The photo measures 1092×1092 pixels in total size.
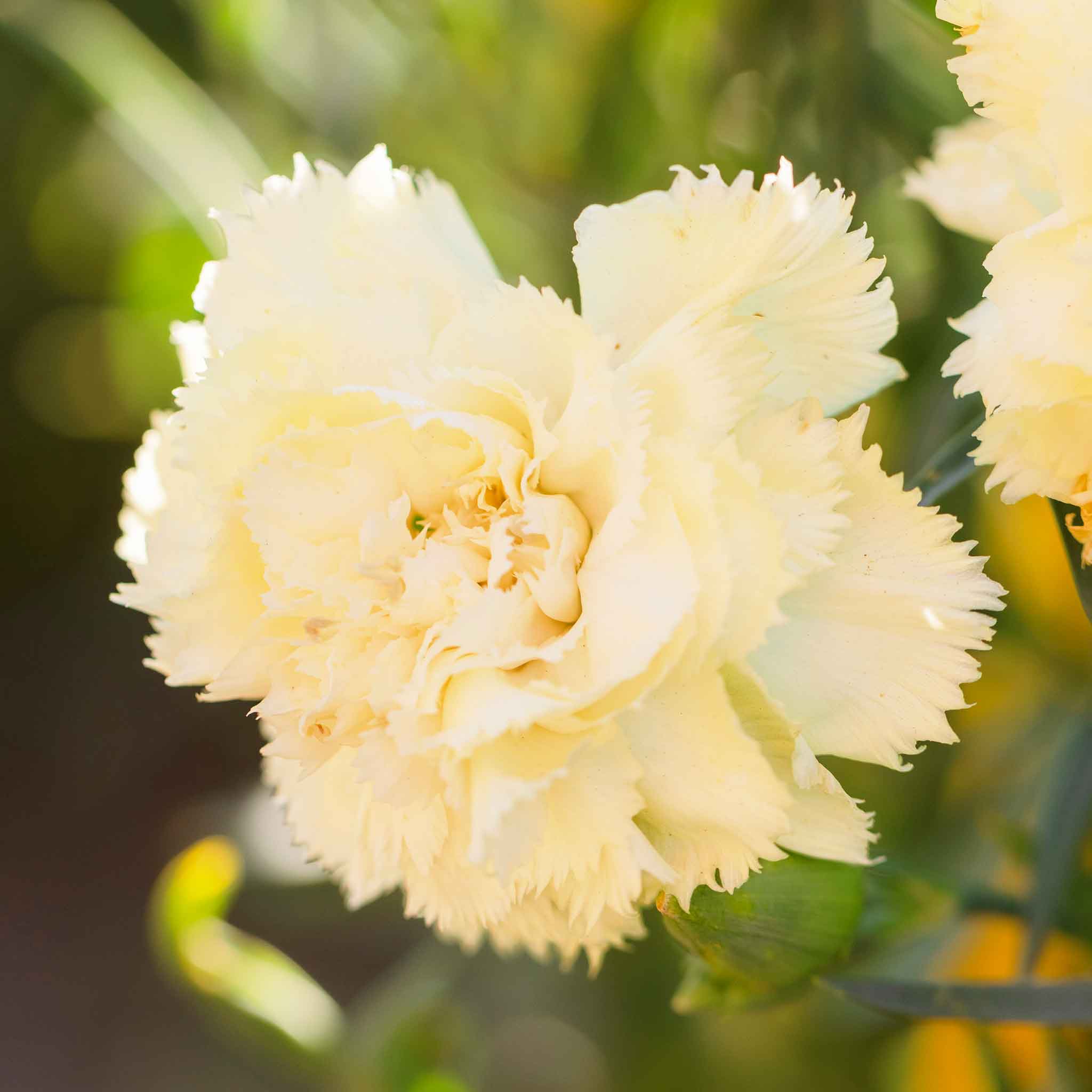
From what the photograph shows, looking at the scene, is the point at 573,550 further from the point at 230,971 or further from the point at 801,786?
the point at 230,971

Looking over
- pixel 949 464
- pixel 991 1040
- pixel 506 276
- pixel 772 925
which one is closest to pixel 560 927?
pixel 772 925

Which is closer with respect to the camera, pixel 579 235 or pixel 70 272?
pixel 579 235

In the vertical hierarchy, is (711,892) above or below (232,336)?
below

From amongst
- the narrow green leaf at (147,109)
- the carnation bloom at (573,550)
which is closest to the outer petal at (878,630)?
A: the carnation bloom at (573,550)

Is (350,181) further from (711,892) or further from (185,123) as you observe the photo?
(185,123)

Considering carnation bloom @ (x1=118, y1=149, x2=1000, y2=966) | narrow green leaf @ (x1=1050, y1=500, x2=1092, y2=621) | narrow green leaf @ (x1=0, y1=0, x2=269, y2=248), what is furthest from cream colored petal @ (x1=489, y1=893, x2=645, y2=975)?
narrow green leaf @ (x1=0, y1=0, x2=269, y2=248)

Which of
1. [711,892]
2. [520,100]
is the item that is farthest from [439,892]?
[520,100]

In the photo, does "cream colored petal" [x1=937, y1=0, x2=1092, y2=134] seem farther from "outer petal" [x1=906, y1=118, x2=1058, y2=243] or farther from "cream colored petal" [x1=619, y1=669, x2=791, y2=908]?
"cream colored petal" [x1=619, y1=669, x2=791, y2=908]
